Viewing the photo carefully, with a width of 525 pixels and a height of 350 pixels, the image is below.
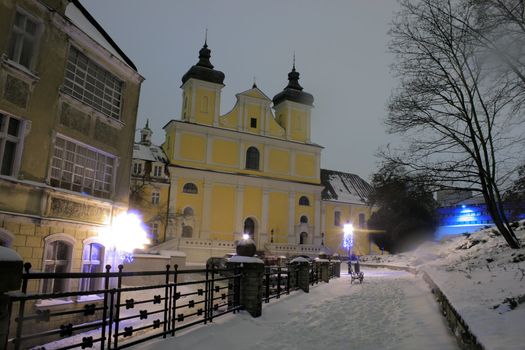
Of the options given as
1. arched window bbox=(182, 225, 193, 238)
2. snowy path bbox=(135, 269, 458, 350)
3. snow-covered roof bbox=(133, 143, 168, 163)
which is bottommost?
snowy path bbox=(135, 269, 458, 350)

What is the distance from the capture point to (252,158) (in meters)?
47.2

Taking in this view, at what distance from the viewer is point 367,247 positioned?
53844 mm

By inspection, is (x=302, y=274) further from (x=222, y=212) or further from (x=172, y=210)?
(x=222, y=212)

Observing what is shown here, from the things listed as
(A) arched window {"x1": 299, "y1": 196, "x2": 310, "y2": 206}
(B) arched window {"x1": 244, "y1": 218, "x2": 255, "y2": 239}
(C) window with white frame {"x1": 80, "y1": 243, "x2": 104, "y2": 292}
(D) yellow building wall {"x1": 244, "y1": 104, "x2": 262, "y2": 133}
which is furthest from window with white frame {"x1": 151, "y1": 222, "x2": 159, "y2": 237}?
(C) window with white frame {"x1": 80, "y1": 243, "x2": 104, "y2": 292}

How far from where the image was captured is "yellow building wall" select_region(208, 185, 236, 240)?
43.3 meters

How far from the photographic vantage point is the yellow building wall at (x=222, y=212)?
142ft

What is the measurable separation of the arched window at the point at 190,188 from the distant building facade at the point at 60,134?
2706cm

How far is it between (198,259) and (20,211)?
89.2 feet

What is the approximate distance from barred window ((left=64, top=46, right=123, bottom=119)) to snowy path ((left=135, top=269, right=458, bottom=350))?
26.5ft

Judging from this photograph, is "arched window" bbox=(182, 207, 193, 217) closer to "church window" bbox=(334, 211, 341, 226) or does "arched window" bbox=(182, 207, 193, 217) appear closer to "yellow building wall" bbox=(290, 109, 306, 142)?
"yellow building wall" bbox=(290, 109, 306, 142)

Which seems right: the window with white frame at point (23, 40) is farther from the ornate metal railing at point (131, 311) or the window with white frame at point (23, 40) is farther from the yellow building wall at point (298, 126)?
the yellow building wall at point (298, 126)

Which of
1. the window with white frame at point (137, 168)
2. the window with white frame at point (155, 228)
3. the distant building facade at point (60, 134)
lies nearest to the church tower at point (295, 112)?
the window with white frame at point (137, 168)

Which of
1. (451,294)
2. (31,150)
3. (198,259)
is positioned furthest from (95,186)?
(198,259)

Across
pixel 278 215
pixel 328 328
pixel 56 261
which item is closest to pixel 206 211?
pixel 278 215
